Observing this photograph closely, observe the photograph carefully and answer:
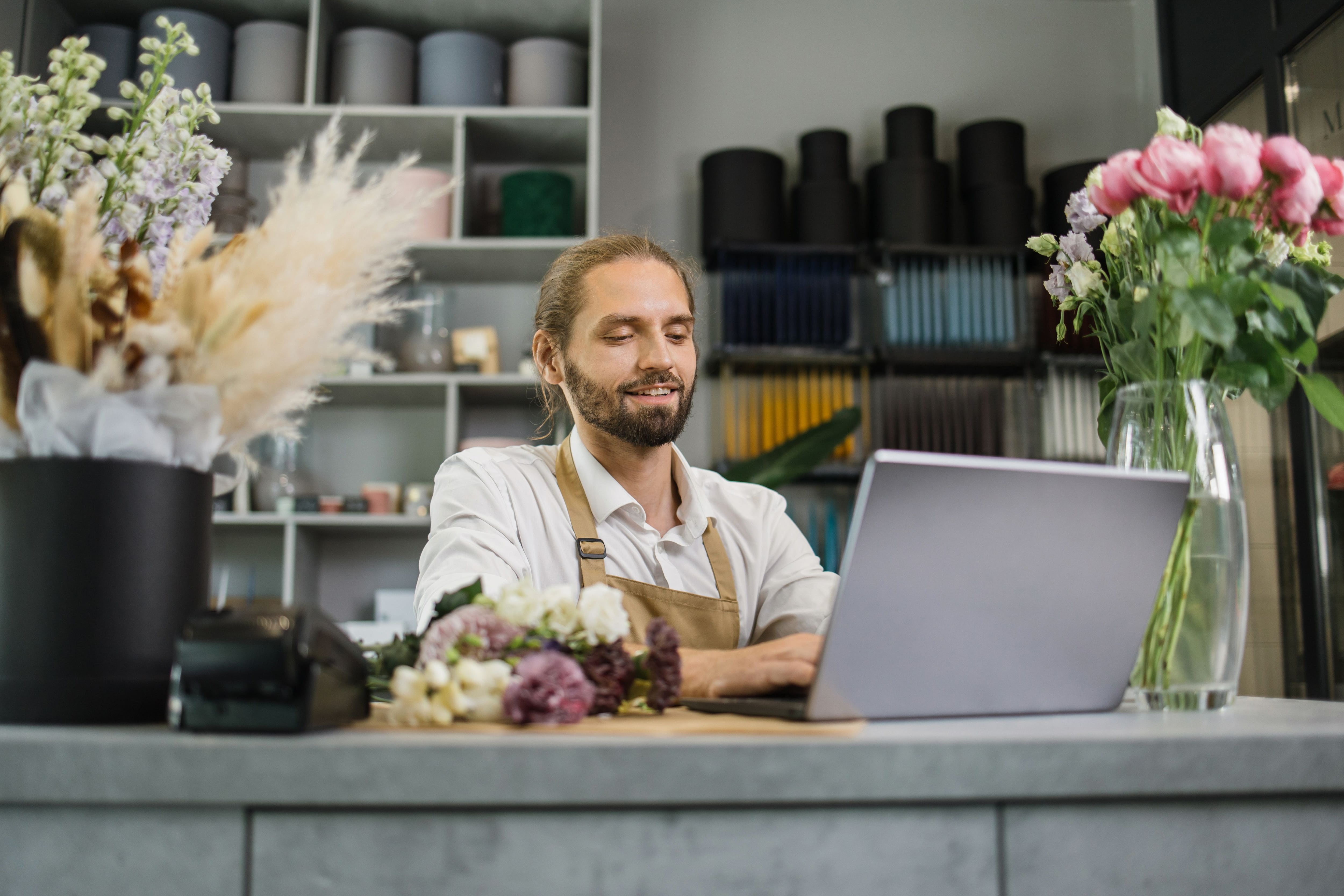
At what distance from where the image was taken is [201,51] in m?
3.27

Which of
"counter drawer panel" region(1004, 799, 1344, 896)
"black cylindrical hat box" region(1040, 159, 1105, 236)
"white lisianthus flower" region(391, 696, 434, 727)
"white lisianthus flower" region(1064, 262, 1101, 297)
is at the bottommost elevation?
"counter drawer panel" region(1004, 799, 1344, 896)

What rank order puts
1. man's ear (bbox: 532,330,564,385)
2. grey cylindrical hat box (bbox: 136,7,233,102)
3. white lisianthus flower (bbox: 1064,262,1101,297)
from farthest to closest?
grey cylindrical hat box (bbox: 136,7,233,102) < man's ear (bbox: 532,330,564,385) < white lisianthus flower (bbox: 1064,262,1101,297)

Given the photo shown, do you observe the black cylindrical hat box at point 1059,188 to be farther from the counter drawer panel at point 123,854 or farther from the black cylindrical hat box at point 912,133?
the counter drawer panel at point 123,854

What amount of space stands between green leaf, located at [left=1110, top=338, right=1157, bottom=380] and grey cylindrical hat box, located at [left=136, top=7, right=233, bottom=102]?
2.98 metres

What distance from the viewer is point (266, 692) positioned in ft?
1.94

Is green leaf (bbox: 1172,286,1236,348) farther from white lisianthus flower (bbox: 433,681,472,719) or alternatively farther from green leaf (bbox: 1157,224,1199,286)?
white lisianthus flower (bbox: 433,681,472,719)

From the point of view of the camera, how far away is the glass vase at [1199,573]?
88 cm

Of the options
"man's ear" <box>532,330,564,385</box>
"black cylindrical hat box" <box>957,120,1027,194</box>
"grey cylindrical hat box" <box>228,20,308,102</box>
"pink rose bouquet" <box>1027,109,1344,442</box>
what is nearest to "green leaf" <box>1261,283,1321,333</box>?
"pink rose bouquet" <box>1027,109,1344,442</box>

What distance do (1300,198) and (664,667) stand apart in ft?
2.25

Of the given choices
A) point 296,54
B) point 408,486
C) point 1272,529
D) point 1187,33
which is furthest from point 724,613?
point 1187,33

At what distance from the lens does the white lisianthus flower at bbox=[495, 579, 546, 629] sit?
2.51ft

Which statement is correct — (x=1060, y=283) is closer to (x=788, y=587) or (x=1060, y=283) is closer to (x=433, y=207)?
(x=788, y=587)

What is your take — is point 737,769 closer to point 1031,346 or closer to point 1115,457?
point 1115,457

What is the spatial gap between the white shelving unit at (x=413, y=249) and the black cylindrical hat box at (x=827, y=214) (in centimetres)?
71
